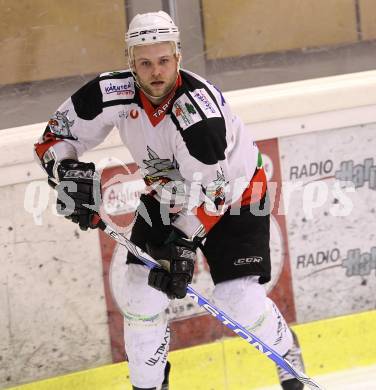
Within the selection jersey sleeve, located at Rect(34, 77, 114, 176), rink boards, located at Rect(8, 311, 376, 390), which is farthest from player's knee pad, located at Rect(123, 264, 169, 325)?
rink boards, located at Rect(8, 311, 376, 390)

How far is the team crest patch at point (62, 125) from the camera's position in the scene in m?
2.85

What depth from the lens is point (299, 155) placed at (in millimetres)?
3629

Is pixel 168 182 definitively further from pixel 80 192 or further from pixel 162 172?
pixel 80 192

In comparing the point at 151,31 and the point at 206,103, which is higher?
the point at 151,31

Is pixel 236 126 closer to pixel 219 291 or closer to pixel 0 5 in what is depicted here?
pixel 219 291

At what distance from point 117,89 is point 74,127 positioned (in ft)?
0.56

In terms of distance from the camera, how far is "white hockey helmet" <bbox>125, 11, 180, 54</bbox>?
2648 millimetres

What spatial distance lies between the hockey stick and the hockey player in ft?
0.08

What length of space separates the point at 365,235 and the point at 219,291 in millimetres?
1077

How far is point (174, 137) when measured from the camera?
271 centimetres

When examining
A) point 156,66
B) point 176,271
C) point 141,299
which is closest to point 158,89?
point 156,66

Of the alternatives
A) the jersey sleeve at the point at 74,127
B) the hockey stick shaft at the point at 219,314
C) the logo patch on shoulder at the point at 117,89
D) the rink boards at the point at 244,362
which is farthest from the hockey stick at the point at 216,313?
the rink boards at the point at 244,362

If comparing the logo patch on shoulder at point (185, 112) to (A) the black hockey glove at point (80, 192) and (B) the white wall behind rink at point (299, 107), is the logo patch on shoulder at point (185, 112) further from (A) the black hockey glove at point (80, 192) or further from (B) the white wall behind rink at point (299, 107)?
(B) the white wall behind rink at point (299, 107)

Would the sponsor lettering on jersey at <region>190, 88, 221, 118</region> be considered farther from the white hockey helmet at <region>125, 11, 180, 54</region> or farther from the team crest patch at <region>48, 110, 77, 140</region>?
A: the team crest patch at <region>48, 110, 77, 140</region>
